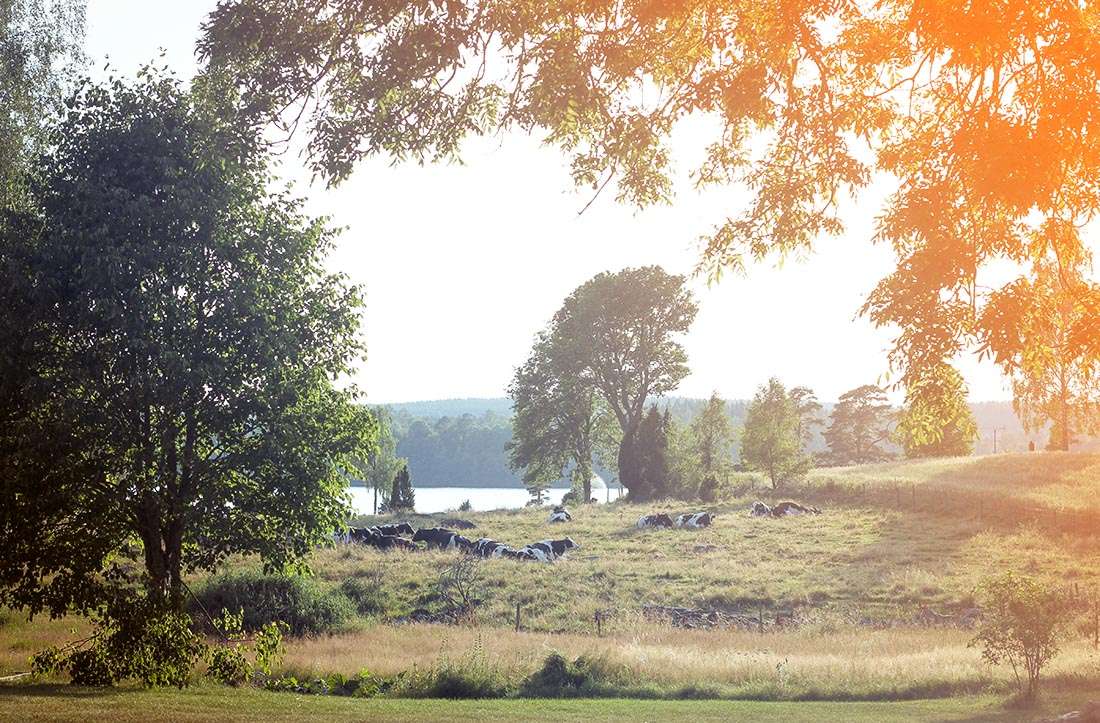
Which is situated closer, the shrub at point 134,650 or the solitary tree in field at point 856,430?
the shrub at point 134,650

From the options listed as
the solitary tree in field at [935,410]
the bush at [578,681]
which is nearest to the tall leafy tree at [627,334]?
the bush at [578,681]

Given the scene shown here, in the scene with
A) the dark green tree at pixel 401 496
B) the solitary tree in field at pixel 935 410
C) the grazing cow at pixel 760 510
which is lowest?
the grazing cow at pixel 760 510

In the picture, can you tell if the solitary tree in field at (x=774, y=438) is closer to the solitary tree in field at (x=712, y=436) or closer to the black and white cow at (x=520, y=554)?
the solitary tree in field at (x=712, y=436)

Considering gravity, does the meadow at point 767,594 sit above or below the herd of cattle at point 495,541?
below

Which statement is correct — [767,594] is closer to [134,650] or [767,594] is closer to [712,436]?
[134,650]

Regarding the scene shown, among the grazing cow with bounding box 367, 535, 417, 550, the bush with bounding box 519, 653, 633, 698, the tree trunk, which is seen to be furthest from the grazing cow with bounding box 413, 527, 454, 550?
the bush with bounding box 519, 653, 633, 698

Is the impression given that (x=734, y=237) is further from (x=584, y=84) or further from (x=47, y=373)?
(x=47, y=373)

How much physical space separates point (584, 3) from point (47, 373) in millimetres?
12505

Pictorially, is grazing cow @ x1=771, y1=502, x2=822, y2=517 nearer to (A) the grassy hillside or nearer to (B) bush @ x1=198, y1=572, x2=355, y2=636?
(A) the grassy hillside

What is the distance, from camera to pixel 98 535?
18.6 metres

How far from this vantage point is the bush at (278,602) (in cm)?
3100

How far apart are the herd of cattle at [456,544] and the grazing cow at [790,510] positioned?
14813 mm

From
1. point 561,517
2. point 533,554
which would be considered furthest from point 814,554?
point 561,517

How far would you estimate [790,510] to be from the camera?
196 ft
